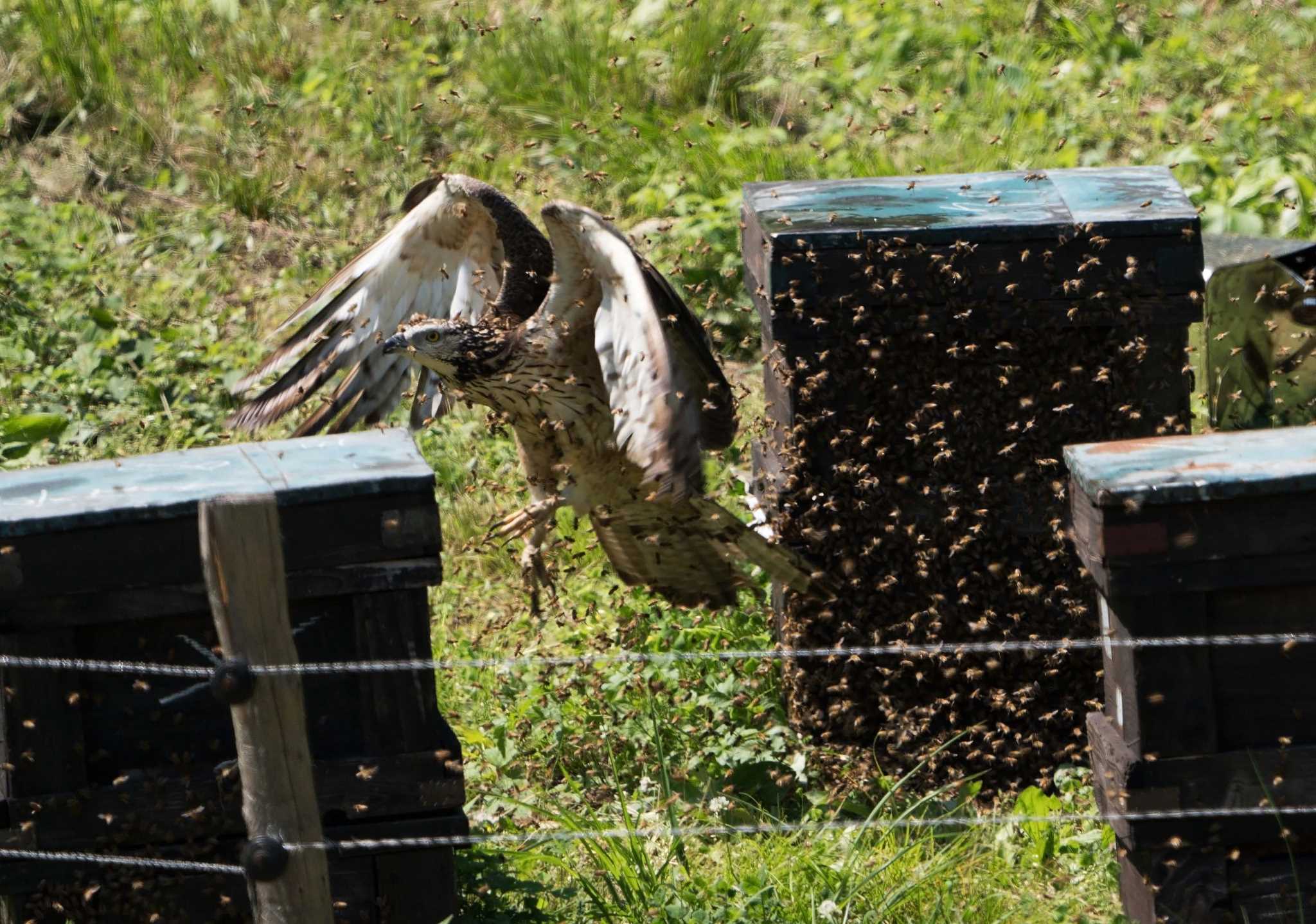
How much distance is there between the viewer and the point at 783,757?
186 inches

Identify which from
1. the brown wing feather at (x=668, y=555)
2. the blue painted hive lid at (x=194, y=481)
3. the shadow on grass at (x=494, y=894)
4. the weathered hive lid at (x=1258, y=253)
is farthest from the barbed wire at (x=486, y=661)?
the weathered hive lid at (x=1258, y=253)

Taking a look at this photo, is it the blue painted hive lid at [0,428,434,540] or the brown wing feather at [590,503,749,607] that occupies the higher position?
the blue painted hive lid at [0,428,434,540]

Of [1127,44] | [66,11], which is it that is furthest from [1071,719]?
[66,11]

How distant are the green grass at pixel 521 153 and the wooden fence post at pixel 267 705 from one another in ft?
6.61

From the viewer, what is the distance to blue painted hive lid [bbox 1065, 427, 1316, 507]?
3.00 meters

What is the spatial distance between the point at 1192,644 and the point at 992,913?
1.01 meters

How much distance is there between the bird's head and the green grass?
30.5 inches

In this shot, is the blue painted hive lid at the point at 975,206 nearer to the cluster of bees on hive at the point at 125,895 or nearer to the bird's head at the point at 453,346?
the bird's head at the point at 453,346

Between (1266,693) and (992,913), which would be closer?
(1266,693)

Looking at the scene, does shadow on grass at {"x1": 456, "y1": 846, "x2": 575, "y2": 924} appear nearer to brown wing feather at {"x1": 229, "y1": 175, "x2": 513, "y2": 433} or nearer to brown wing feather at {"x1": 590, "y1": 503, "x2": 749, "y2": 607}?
brown wing feather at {"x1": 590, "y1": 503, "x2": 749, "y2": 607}

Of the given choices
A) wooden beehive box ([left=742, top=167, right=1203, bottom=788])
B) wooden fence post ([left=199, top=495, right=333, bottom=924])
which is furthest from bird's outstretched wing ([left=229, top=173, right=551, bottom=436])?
wooden fence post ([left=199, top=495, right=333, bottom=924])

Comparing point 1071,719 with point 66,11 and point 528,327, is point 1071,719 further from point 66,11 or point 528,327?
point 66,11

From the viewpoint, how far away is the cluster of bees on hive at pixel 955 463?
14.0ft

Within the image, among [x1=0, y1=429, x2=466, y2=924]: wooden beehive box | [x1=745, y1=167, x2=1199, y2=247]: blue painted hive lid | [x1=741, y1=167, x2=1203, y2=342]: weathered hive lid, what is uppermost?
[x1=745, y1=167, x2=1199, y2=247]: blue painted hive lid
